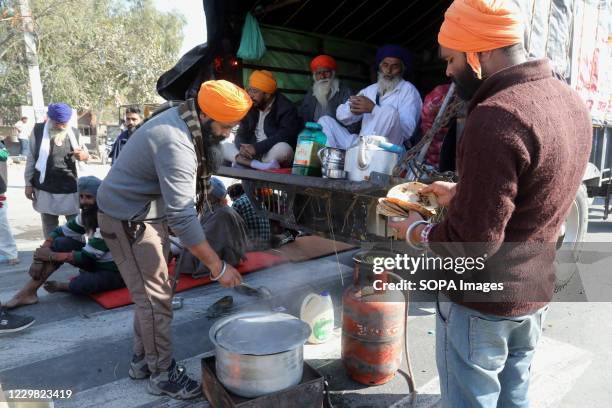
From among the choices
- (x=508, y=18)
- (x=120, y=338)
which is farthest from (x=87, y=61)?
(x=508, y=18)

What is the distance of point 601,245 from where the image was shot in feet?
18.9

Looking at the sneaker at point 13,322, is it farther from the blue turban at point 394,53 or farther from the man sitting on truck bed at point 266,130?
the blue turban at point 394,53

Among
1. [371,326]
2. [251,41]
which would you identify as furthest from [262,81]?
[371,326]

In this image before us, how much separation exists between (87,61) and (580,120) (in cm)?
2510

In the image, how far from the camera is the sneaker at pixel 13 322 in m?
3.22

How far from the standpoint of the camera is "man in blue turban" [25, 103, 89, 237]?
14.5ft

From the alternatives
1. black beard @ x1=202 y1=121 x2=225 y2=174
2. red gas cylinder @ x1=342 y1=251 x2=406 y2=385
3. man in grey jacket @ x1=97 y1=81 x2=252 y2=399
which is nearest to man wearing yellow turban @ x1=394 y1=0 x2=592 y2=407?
red gas cylinder @ x1=342 y1=251 x2=406 y2=385

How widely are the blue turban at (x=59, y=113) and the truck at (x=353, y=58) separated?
105 centimetres

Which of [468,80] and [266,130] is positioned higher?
[468,80]

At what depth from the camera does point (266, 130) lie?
4.23 metres

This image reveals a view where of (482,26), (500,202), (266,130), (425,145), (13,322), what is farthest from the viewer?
(266,130)

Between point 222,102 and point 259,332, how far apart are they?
127cm

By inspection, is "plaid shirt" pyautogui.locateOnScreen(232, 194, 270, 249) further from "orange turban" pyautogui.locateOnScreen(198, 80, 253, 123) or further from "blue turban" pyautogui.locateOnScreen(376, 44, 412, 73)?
"orange turban" pyautogui.locateOnScreen(198, 80, 253, 123)

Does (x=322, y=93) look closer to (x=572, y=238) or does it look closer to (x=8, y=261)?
(x=572, y=238)
